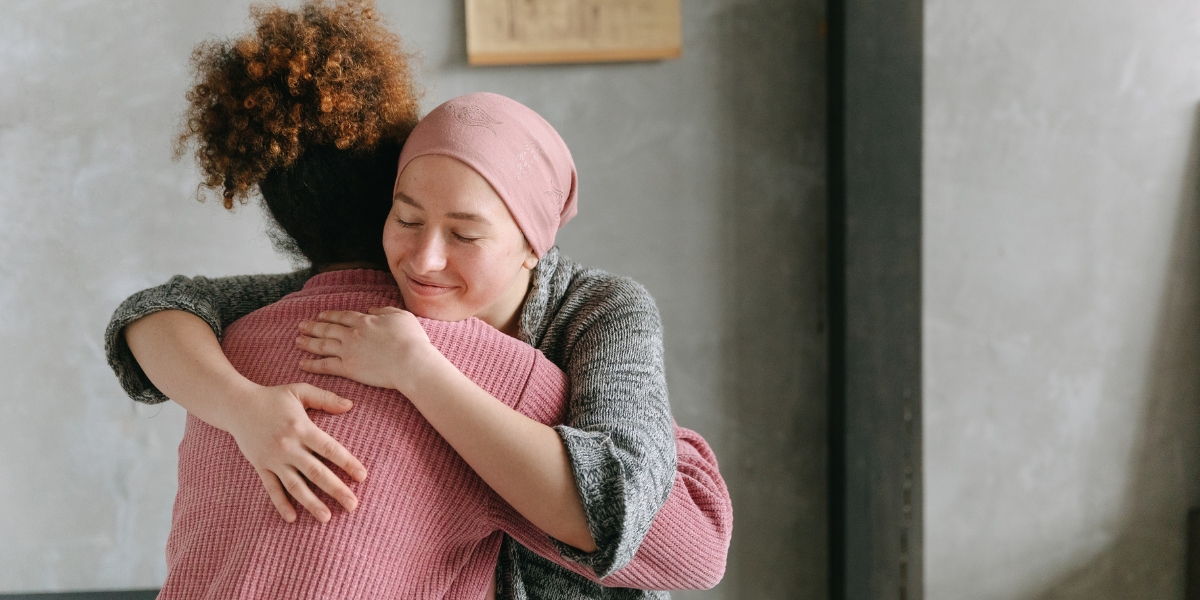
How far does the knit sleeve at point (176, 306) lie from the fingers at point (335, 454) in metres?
0.30

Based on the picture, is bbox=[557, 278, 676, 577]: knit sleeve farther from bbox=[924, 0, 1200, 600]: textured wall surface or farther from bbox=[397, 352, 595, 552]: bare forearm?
bbox=[924, 0, 1200, 600]: textured wall surface

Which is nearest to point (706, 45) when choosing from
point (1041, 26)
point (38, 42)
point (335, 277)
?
point (1041, 26)

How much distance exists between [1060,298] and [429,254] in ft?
4.44

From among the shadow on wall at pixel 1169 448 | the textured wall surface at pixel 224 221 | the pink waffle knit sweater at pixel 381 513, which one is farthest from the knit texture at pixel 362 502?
the shadow on wall at pixel 1169 448

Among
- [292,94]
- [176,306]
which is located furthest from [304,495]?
[292,94]

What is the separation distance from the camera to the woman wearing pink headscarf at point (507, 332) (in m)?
0.80

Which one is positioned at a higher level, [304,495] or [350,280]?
[350,280]

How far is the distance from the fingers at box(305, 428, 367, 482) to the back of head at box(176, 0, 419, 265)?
0.31 m

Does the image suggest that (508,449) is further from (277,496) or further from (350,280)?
(350,280)

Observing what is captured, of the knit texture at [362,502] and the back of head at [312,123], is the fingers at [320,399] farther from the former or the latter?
the back of head at [312,123]

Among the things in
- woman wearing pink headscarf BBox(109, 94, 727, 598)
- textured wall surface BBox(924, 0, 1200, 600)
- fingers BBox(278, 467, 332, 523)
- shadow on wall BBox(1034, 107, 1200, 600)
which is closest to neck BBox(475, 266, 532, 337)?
woman wearing pink headscarf BBox(109, 94, 727, 598)

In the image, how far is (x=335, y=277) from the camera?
39.7 inches

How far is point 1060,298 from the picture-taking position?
1632 mm

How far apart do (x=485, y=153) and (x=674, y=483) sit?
46 centimetres
